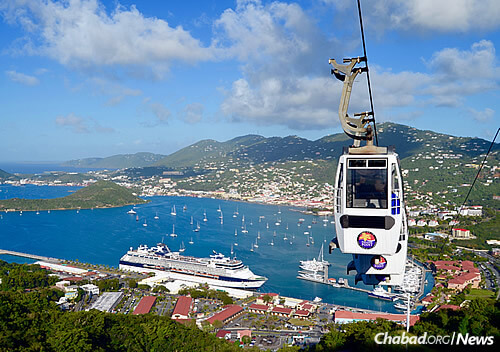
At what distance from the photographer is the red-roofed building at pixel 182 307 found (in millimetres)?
14541

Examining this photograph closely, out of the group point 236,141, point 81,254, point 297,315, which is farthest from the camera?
point 236,141

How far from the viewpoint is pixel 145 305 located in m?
15.3

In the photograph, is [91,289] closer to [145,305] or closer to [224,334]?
[145,305]

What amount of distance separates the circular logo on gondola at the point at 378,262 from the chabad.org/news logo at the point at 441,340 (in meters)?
2.29

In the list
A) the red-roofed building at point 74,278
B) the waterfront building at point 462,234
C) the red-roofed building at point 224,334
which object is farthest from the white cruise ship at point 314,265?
the waterfront building at point 462,234

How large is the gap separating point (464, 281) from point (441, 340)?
13.7m

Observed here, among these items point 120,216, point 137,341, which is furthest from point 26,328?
point 120,216

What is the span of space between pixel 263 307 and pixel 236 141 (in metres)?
139

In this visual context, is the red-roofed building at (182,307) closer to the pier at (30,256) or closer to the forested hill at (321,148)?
the pier at (30,256)

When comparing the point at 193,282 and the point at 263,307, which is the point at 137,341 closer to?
the point at 263,307

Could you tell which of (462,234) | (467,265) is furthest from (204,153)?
(467,265)

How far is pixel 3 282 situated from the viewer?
17172 mm

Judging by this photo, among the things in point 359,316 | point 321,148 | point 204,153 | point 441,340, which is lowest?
point 359,316

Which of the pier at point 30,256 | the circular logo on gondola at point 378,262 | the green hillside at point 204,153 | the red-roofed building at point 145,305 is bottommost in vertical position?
the pier at point 30,256
